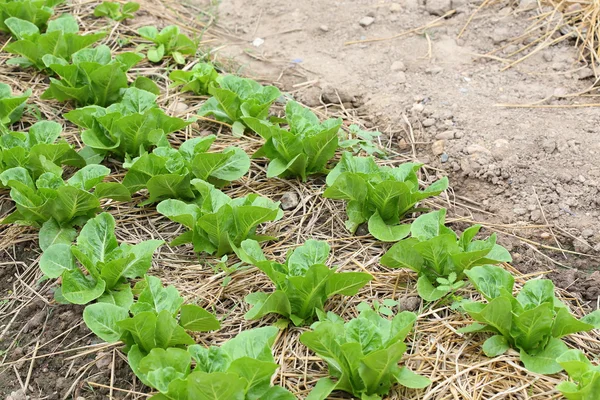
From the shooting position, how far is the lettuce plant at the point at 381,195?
111 inches

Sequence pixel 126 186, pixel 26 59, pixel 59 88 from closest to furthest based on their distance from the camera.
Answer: pixel 126 186, pixel 59 88, pixel 26 59

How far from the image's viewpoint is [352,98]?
3762mm

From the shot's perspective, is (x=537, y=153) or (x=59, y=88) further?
(x=59, y=88)

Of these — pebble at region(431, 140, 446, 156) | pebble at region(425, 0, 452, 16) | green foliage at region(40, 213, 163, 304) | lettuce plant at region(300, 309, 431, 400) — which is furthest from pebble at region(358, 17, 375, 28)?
lettuce plant at region(300, 309, 431, 400)

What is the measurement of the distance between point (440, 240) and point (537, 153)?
3.14 ft

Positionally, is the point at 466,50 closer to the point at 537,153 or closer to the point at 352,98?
the point at 352,98

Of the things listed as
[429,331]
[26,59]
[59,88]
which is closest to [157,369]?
[429,331]

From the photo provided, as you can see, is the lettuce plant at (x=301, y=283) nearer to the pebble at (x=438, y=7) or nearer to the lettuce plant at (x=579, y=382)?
the lettuce plant at (x=579, y=382)

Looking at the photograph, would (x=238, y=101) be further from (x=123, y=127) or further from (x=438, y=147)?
(x=438, y=147)

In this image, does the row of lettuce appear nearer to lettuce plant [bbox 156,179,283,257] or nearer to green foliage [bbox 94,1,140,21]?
lettuce plant [bbox 156,179,283,257]

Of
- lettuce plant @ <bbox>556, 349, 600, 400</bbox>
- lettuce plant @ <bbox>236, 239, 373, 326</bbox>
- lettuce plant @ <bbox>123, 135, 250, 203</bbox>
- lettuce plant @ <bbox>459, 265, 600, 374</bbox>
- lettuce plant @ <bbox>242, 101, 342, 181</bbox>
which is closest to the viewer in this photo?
lettuce plant @ <bbox>556, 349, 600, 400</bbox>

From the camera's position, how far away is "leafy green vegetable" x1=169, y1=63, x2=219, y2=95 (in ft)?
12.2

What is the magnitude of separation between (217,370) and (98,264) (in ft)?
2.37

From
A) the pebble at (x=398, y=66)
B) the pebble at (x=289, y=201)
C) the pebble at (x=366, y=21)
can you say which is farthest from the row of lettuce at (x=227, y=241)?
the pebble at (x=366, y=21)
